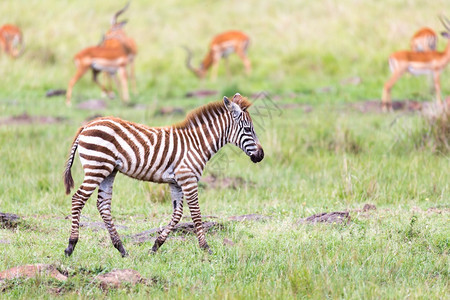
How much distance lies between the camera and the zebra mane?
20.5 feet

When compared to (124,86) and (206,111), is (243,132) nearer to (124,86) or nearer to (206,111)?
(206,111)

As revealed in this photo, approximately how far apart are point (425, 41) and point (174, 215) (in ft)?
45.3

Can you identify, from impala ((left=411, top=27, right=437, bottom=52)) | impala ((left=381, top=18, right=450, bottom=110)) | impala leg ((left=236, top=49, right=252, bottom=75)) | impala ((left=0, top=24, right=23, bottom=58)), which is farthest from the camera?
impala ((left=0, top=24, right=23, bottom=58))

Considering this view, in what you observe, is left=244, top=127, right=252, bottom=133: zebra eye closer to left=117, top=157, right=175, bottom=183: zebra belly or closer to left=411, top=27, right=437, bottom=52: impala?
Result: left=117, top=157, right=175, bottom=183: zebra belly

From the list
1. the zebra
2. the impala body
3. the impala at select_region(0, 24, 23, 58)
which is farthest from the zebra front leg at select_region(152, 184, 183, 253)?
the impala at select_region(0, 24, 23, 58)

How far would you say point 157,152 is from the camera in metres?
5.95

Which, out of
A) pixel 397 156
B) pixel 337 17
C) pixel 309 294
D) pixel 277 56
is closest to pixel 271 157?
pixel 397 156

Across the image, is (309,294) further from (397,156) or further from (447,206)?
(397,156)

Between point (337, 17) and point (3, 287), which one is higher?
point (337, 17)

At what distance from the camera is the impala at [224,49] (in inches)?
799

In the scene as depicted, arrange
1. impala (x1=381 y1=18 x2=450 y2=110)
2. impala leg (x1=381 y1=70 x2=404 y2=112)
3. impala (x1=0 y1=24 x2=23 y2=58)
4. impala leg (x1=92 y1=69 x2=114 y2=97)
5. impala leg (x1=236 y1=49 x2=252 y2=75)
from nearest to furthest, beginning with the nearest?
impala leg (x1=381 y1=70 x2=404 y2=112), impala (x1=381 y1=18 x2=450 y2=110), impala leg (x1=92 y1=69 x2=114 y2=97), impala leg (x1=236 y1=49 x2=252 y2=75), impala (x1=0 y1=24 x2=23 y2=58)

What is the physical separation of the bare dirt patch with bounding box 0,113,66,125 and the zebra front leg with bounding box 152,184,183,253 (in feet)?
25.4

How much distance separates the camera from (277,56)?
20.5 metres

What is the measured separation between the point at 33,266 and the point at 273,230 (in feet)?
7.62
